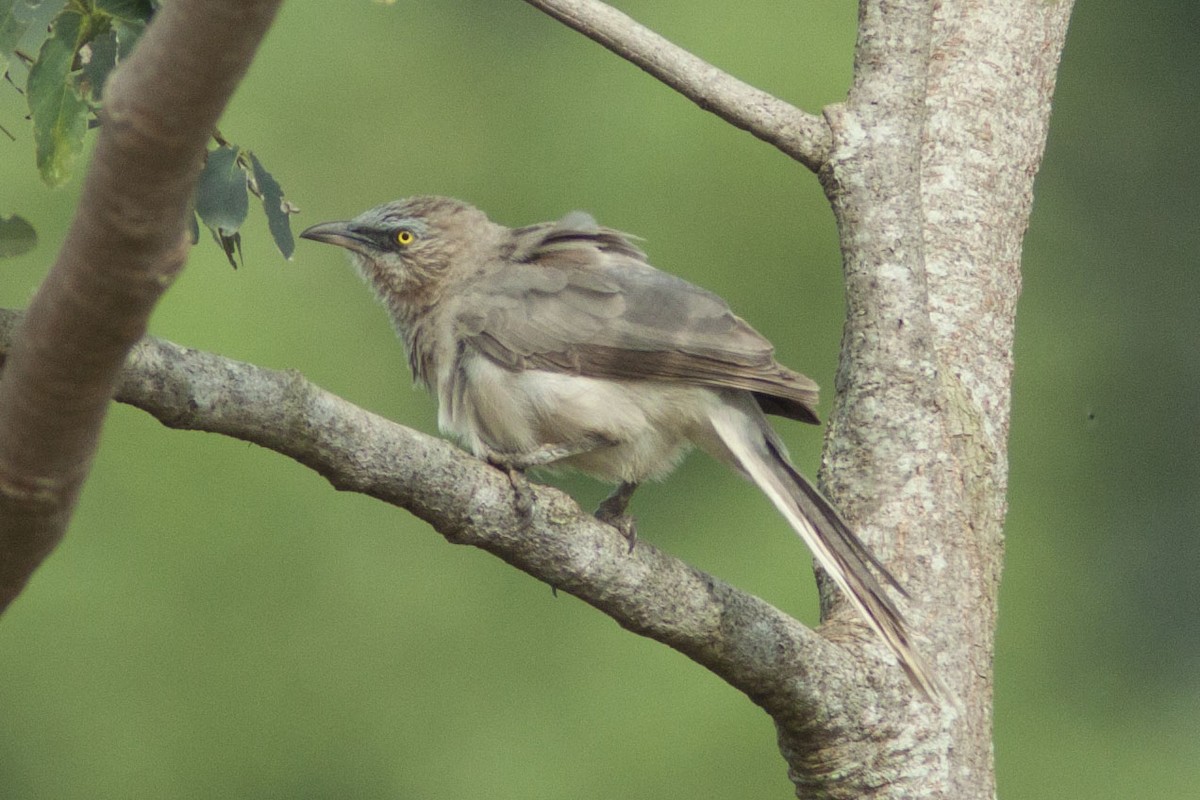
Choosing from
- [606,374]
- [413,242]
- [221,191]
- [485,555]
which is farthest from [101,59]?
[485,555]

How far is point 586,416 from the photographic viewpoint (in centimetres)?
468

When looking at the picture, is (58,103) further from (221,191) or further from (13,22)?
(221,191)

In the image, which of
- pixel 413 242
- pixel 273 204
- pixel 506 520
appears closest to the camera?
pixel 273 204

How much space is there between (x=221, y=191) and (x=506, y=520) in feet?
3.18

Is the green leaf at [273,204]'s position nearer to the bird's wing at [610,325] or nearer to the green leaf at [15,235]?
the green leaf at [15,235]

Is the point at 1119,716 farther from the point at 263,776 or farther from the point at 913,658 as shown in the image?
the point at 913,658

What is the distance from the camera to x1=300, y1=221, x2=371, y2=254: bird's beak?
5.78 meters

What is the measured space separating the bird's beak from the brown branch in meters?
3.55

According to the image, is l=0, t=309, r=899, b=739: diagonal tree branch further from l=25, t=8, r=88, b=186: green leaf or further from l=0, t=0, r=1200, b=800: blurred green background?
l=0, t=0, r=1200, b=800: blurred green background

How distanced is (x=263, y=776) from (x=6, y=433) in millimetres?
9909

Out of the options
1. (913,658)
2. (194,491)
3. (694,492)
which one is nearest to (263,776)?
(194,491)

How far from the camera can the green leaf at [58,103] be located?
2.71 metres

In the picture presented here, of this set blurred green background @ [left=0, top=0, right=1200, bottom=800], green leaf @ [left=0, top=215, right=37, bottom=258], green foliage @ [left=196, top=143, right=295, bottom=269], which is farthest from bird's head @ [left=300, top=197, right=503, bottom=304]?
blurred green background @ [left=0, top=0, right=1200, bottom=800]

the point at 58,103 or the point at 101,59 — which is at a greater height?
the point at 101,59
